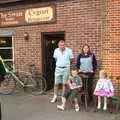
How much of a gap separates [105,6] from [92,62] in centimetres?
163

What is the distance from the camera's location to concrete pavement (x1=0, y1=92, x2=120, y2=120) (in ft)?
33.7

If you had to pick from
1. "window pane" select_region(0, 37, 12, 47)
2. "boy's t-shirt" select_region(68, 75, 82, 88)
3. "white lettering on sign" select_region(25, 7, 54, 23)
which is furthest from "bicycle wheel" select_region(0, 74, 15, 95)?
"boy's t-shirt" select_region(68, 75, 82, 88)

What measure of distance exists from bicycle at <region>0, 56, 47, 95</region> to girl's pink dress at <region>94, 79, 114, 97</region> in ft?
9.79

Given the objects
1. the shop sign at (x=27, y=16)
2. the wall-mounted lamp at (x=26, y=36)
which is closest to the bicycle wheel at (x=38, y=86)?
the wall-mounted lamp at (x=26, y=36)

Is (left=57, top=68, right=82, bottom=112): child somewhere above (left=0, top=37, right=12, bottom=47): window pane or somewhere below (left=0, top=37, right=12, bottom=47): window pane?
below

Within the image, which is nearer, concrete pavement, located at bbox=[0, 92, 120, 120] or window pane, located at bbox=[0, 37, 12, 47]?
concrete pavement, located at bbox=[0, 92, 120, 120]

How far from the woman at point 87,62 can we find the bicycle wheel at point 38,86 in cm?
204

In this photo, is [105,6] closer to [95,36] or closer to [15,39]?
[95,36]

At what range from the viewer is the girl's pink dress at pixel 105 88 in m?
10.7

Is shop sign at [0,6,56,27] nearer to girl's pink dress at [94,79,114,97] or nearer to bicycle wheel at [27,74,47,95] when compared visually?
bicycle wheel at [27,74,47,95]

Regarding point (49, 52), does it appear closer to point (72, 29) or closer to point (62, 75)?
point (72, 29)

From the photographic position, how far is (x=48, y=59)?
1398cm

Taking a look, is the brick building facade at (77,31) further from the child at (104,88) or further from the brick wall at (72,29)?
the child at (104,88)

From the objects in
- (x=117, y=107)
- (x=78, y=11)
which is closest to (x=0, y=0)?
(x=78, y=11)
